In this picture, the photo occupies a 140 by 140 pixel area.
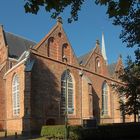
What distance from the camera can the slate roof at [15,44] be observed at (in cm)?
4169

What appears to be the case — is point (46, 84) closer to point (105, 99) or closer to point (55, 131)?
point (55, 131)

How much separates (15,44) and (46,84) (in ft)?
36.7

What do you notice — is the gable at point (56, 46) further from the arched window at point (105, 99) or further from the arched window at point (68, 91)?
the arched window at point (105, 99)

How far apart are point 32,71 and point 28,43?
13.9 meters

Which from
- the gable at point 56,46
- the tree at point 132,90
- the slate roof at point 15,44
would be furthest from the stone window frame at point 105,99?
the tree at point 132,90

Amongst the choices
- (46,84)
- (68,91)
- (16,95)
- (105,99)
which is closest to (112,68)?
(105,99)

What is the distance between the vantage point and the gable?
36.3 metres

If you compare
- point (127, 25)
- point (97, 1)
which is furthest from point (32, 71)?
point (97, 1)

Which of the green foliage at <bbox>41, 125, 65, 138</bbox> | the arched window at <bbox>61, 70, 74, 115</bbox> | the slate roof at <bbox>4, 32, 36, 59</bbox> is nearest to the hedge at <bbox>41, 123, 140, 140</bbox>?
the green foliage at <bbox>41, 125, 65, 138</bbox>

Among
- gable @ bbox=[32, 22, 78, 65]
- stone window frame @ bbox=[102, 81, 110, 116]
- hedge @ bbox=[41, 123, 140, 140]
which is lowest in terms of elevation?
hedge @ bbox=[41, 123, 140, 140]

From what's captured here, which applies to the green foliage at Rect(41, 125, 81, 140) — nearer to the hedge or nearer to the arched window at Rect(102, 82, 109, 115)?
the hedge

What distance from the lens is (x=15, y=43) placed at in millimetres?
43438

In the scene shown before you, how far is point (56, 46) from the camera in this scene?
38.5m

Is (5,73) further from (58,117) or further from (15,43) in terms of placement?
(58,117)
